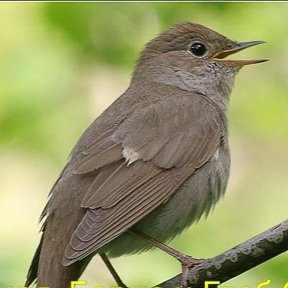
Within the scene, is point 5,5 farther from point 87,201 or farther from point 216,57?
point 87,201

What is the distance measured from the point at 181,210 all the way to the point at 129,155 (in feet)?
1.50

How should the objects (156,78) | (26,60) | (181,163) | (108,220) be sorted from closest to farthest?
(108,220) < (181,163) < (156,78) < (26,60)

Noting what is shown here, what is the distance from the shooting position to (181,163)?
644 cm

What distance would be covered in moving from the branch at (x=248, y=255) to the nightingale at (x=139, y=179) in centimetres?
27

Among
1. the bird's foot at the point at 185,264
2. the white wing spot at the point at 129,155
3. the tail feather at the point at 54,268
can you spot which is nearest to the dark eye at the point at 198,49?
the white wing spot at the point at 129,155

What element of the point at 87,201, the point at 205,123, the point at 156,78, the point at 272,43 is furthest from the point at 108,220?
the point at 272,43

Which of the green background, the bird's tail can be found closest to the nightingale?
the bird's tail

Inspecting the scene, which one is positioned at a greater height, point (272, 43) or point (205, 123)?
point (272, 43)

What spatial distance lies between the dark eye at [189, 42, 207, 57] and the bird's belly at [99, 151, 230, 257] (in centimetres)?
118

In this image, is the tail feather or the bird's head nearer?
the tail feather

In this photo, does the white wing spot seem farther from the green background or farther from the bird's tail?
the green background

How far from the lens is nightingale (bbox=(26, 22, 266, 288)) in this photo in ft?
19.6

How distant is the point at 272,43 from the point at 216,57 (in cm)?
94

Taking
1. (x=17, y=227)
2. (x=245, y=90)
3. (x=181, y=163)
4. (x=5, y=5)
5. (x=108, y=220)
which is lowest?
(x=108, y=220)
